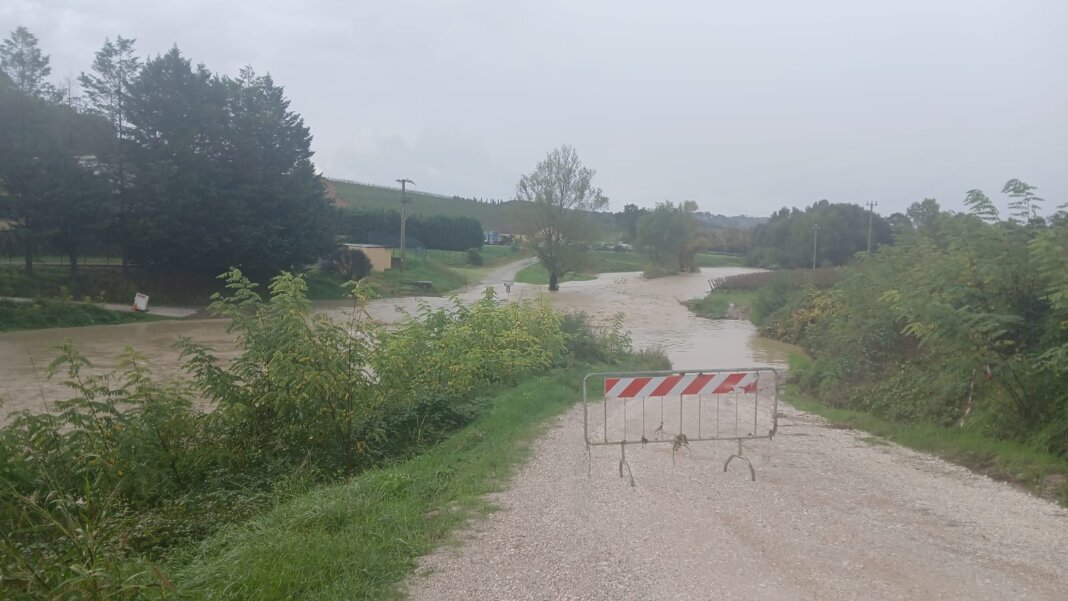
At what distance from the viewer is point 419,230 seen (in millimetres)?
98875

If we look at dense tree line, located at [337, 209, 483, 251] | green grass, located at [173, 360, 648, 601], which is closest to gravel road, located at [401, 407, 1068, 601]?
green grass, located at [173, 360, 648, 601]

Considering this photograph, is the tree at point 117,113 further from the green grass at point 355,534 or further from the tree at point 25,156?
the green grass at point 355,534

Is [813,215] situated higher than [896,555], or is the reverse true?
[813,215]

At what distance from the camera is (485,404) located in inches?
504

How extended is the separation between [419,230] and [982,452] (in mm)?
92260

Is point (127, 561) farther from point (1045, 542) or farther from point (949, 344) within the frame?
point (949, 344)

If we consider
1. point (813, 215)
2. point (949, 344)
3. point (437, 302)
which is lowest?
point (437, 302)

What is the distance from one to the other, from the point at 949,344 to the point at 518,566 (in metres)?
7.79

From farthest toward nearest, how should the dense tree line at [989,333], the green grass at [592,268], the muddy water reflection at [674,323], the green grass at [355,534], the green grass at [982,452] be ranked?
the green grass at [592,268] < the muddy water reflection at [674,323] < the dense tree line at [989,333] < the green grass at [982,452] < the green grass at [355,534]

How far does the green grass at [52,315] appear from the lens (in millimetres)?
31938

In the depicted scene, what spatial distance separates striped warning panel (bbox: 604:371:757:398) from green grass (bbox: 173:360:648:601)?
4.53 feet

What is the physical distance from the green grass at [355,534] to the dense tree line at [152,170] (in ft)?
116

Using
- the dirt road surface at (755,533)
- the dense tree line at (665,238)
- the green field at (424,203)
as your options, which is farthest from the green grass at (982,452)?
the green field at (424,203)

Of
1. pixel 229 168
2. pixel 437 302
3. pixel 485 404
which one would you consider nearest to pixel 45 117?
pixel 229 168
